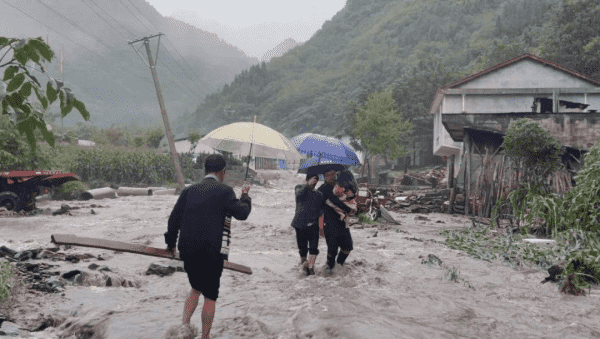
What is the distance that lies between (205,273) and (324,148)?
463 centimetres

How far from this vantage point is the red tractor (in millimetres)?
12953

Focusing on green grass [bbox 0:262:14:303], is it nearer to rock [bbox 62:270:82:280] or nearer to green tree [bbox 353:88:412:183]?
rock [bbox 62:270:82:280]

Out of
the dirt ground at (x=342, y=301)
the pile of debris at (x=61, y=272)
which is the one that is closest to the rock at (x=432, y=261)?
the dirt ground at (x=342, y=301)

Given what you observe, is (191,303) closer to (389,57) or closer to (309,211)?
(309,211)

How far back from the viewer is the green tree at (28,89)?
83.0 inches

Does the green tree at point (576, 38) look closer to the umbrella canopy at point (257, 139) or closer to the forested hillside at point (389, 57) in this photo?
the forested hillside at point (389, 57)

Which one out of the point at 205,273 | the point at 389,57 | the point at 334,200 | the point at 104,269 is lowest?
the point at 104,269

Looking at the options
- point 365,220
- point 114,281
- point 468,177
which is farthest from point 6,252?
point 468,177

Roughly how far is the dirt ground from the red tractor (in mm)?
4118

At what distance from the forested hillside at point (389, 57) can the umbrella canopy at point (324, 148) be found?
35.3 metres

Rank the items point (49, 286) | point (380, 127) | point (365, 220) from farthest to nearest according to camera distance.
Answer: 1. point (380, 127)
2. point (365, 220)
3. point (49, 286)

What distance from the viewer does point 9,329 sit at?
4312 millimetres

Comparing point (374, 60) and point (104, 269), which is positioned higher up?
point (374, 60)

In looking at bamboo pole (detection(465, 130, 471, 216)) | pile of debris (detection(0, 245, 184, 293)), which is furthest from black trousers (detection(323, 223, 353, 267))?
bamboo pole (detection(465, 130, 471, 216))
